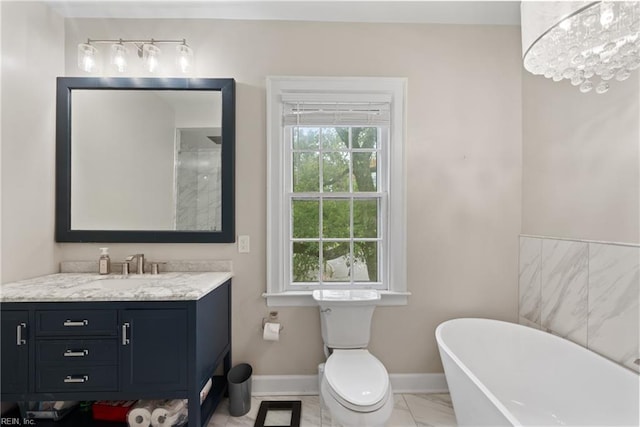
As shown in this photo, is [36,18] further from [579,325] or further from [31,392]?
[579,325]

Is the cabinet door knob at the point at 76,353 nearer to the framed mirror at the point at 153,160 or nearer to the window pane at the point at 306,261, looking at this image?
the framed mirror at the point at 153,160

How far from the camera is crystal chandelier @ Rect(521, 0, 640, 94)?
902mm

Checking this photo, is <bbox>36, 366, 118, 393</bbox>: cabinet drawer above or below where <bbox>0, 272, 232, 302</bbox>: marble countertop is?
below

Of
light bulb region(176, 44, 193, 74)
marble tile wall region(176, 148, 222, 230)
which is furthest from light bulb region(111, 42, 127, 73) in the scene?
marble tile wall region(176, 148, 222, 230)

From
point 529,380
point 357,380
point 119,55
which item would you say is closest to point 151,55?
point 119,55

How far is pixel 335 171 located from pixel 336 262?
2.21ft

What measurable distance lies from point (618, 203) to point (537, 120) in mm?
767

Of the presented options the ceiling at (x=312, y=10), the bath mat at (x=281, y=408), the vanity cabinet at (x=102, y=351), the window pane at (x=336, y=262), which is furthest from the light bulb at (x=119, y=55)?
the bath mat at (x=281, y=408)

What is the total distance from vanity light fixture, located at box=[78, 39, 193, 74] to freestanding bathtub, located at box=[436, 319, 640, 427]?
7.83ft

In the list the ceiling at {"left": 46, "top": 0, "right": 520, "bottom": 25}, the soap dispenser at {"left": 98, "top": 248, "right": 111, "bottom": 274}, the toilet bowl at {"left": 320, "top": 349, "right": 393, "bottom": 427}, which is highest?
the ceiling at {"left": 46, "top": 0, "right": 520, "bottom": 25}

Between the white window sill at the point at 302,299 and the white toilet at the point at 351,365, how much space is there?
13 centimetres

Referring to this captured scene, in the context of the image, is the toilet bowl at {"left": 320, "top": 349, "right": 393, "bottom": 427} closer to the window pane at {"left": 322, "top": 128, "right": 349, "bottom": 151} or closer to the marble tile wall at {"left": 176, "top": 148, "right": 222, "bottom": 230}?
the marble tile wall at {"left": 176, "top": 148, "right": 222, "bottom": 230}

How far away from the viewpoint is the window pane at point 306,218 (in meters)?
2.17

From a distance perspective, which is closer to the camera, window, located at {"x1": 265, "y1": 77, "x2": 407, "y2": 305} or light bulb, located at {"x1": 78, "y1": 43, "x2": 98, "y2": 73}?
light bulb, located at {"x1": 78, "y1": 43, "x2": 98, "y2": 73}
